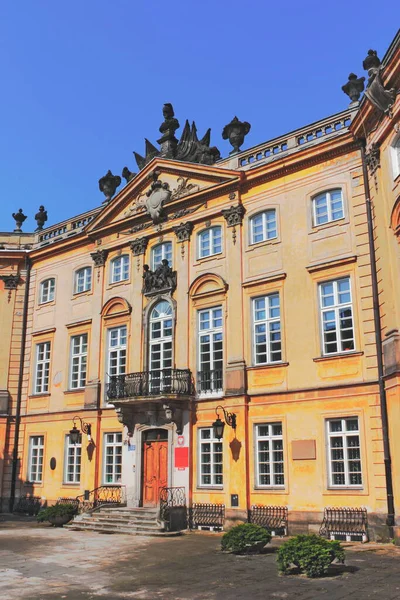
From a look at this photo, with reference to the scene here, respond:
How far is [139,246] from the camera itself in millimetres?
25312

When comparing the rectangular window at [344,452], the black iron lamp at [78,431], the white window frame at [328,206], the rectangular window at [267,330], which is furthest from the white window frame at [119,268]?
the rectangular window at [344,452]

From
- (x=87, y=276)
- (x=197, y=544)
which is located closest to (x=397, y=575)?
(x=197, y=544)

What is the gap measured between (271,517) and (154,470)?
5.29m

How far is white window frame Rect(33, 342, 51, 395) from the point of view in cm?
2770

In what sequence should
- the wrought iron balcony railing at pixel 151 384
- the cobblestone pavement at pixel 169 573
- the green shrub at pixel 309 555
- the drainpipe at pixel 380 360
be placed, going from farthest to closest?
1. the wrought iron balcony railing at pixel 151 384
2. the drainpipe at pixel 380 360
3. the green shrub at pixel 309 555
4. the cobblestone pavement at pixel 169 573

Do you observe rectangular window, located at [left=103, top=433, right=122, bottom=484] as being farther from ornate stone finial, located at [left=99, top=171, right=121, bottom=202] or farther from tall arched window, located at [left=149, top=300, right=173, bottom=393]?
ornate stone finial, located at [left=99, top=171, right=121, bottom=202]

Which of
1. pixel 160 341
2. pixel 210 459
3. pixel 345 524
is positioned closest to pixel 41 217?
pixel 160 341

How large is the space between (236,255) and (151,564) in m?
11.5

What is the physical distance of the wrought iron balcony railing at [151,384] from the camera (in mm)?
21719

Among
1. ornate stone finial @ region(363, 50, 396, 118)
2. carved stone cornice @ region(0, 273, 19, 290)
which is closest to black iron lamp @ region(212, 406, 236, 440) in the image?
ornate stone finial @ region(363, 50, 396, 118)

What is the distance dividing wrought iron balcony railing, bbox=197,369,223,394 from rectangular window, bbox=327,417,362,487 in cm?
445

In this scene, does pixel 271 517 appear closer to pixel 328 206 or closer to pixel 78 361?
pixel 328 206

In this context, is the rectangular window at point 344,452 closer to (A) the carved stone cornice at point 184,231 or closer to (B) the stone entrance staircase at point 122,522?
(B) the stone entrance staircase at point 122,522

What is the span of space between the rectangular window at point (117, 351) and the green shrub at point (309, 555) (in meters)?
13.5
